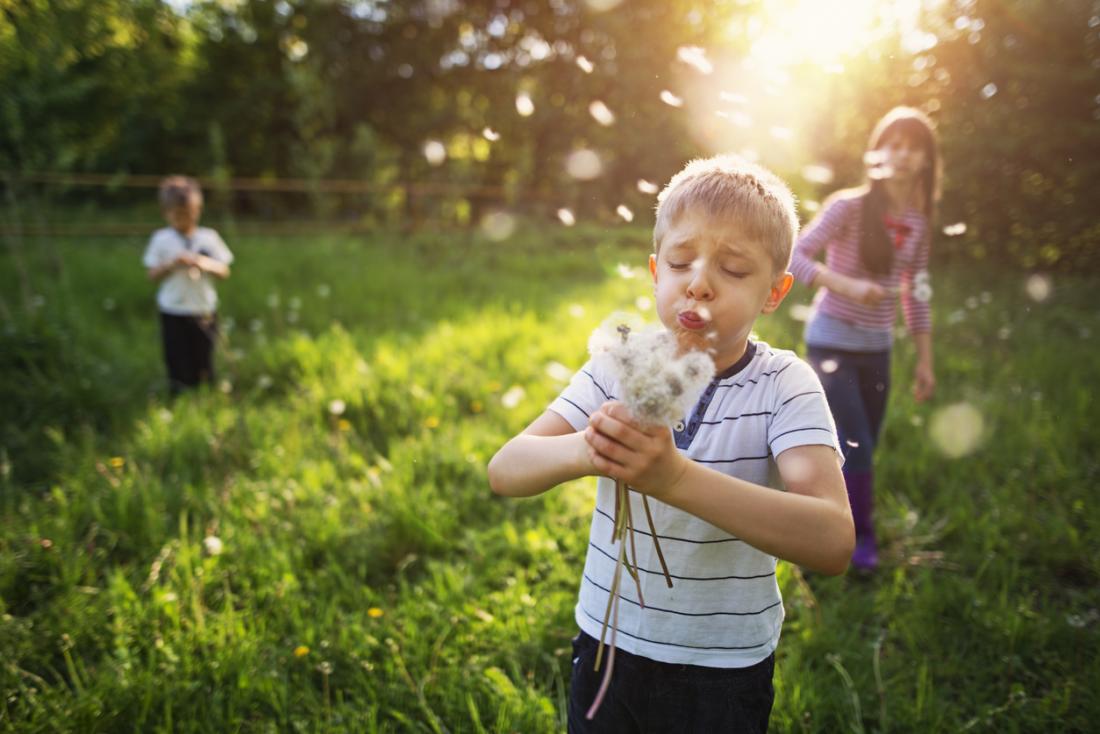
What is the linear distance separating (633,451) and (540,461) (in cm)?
28

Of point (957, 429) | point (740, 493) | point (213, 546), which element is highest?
point (740, 493)

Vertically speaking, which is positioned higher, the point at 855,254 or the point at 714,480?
the point at 855,254

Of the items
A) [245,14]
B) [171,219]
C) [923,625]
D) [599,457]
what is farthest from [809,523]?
[245,14]

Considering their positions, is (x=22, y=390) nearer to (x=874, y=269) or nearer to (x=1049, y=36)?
(x=874, y=269)

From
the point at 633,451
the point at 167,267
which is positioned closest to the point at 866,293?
the point at 633,451

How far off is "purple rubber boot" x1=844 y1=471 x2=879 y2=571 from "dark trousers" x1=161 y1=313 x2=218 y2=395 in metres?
4.26

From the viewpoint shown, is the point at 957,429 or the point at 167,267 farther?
the point at 167,267

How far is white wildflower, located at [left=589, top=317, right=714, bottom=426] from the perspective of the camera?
96 centimetres

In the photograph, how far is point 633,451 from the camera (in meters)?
1.03

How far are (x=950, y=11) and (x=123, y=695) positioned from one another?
4.81 meters

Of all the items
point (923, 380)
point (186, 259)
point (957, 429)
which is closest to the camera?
point (923, 380)

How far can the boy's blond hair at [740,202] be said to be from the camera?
127 centimetres

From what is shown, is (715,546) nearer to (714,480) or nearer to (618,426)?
(714,480)

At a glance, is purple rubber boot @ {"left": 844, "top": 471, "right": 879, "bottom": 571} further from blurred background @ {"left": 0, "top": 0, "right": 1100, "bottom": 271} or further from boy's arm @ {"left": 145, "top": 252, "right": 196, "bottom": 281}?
boy's arm @ {"left": 145, "top": 252, "right": 196, "bottom": 281}
